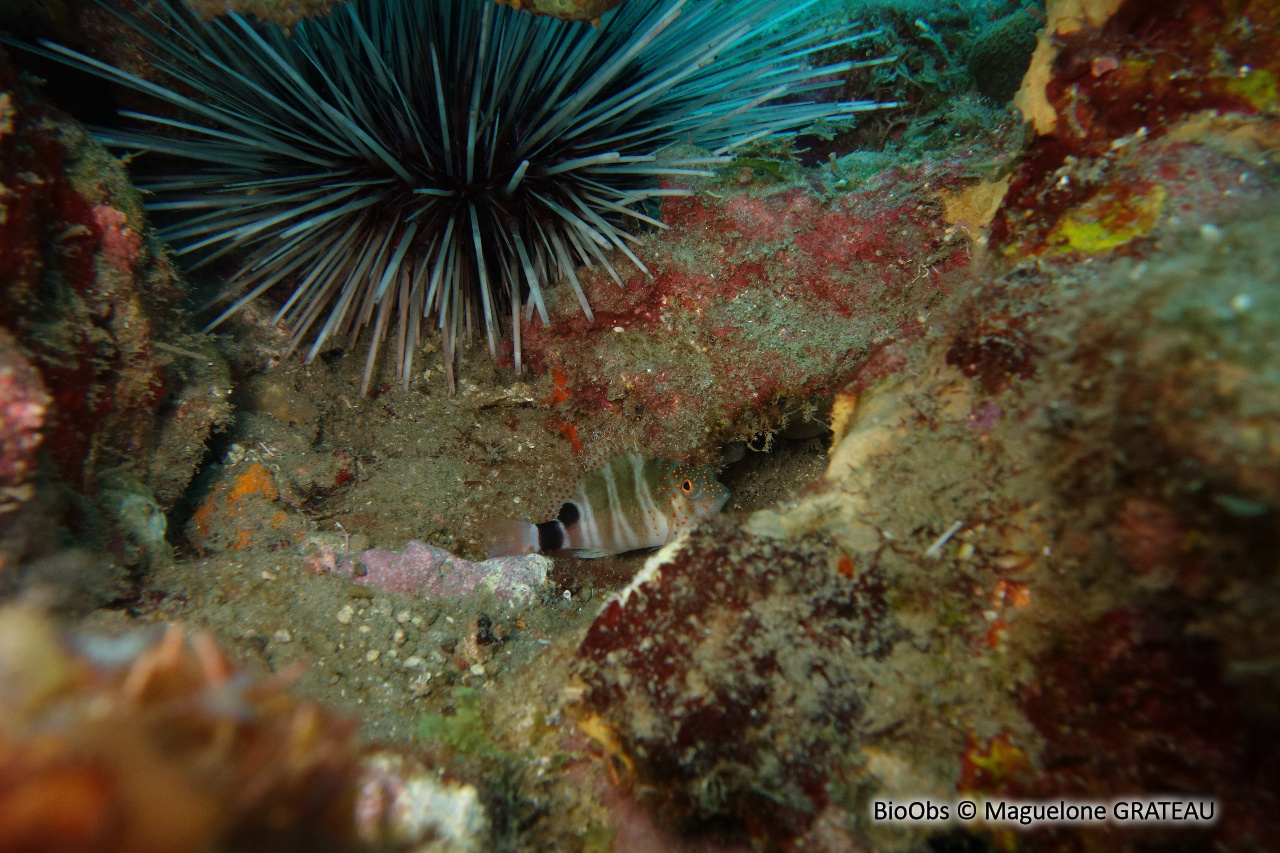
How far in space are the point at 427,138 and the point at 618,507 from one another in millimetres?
2245

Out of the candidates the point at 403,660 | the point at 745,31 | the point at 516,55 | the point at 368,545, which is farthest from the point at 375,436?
the point at 745,31

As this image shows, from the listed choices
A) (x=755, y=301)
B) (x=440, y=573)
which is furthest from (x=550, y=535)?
(x=755, y=301)

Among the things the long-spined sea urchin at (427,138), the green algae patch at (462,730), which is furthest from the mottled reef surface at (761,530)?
the long-spined sea urchin at (427,138)

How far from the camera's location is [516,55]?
2797mm

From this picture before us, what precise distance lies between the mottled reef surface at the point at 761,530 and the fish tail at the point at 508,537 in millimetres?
158

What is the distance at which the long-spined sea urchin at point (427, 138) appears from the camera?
2.65 meters

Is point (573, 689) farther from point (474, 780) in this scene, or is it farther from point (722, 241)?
point (722, 241)

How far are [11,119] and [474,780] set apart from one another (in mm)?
2729

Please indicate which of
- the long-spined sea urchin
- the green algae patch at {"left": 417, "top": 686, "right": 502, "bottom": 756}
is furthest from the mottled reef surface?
the long-spined sea urchin

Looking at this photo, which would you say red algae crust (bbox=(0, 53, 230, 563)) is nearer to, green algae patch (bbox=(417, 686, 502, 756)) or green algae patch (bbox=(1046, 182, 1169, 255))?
green algae patch (bbox=(417, 686, 502, 756))

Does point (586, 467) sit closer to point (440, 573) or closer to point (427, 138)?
point (440, 573)

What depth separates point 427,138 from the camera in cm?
278

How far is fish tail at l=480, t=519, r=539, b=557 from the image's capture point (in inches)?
130

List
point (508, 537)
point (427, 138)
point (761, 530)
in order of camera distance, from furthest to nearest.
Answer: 1. point (508, 537)
2. point (427, 138)
3. point (761, 530)
